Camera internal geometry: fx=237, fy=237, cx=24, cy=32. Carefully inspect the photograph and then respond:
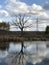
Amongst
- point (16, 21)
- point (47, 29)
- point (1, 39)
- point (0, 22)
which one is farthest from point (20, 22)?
point (1, 39)

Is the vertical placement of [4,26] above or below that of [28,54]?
below

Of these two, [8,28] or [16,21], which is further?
[8,28]

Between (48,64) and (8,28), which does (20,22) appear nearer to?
(8,28)

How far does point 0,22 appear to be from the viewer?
94.9 metres

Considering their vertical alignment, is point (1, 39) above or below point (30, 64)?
below

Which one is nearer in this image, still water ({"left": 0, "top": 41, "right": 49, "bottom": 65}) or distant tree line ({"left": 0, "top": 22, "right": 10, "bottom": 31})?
still water ({"left": 0, "top": 41, "right": 49, "bottom": 65})

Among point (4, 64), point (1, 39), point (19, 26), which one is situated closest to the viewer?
point (4, 64)

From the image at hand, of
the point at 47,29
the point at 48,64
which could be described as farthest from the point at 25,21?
the point at 48,64

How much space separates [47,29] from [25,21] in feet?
26.3

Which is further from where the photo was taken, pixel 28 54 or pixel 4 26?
pixel 4 26

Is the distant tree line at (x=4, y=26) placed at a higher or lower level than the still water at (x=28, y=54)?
lower

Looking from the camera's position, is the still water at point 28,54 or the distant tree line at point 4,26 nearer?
the still water at point 28,54

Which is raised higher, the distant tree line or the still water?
the still water

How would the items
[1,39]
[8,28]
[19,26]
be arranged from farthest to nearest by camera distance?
[8,28]
[19,26]
[1,39]
